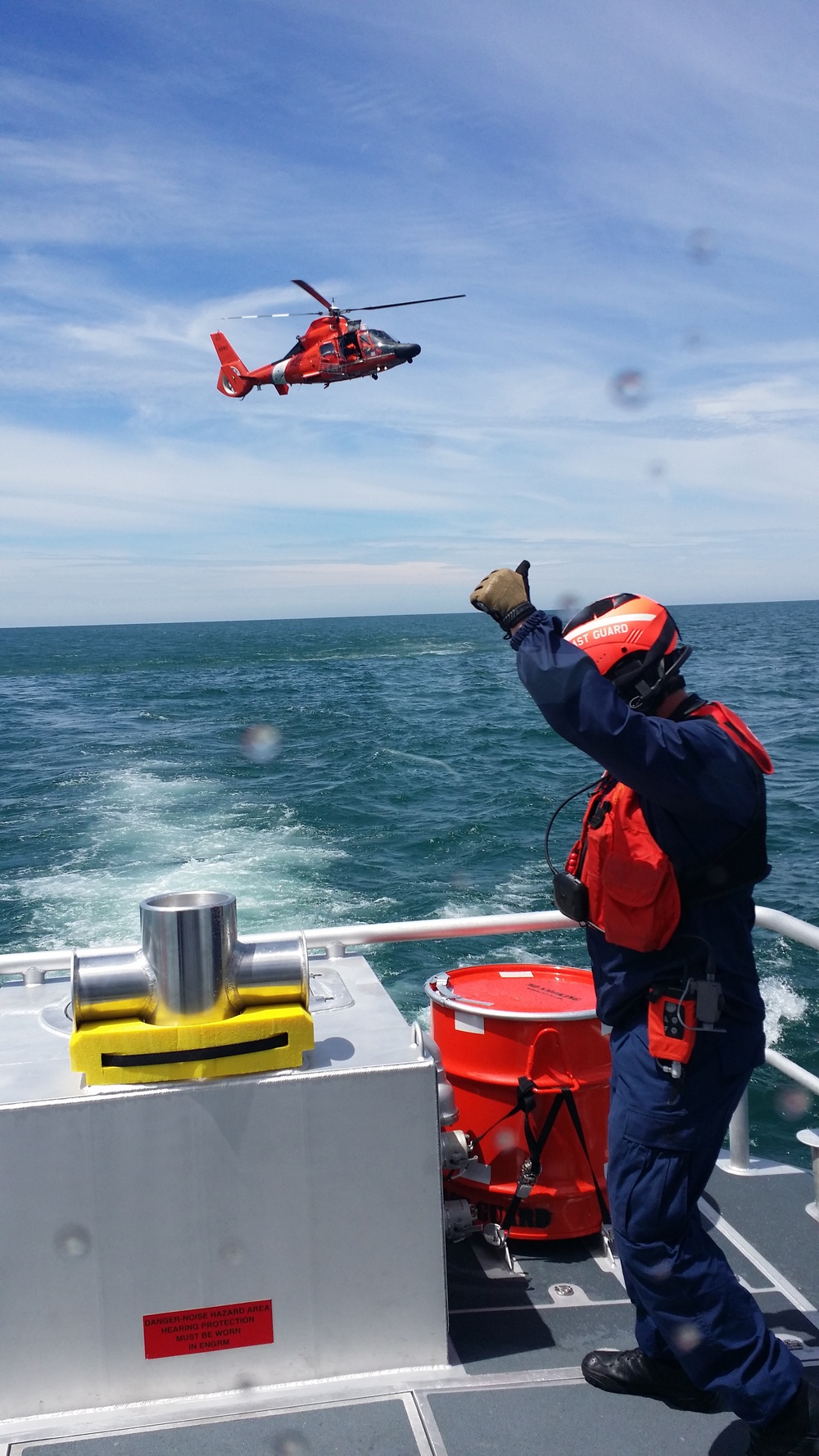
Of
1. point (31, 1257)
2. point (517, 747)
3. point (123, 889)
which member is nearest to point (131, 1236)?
point (31, 1257)

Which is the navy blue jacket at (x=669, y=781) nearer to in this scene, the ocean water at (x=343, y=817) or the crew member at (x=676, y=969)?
the crew member at (x=676, y=969)

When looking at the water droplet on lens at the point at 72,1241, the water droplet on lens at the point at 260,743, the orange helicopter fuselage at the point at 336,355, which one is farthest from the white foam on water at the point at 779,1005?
the orange helicopter fuselage at the point at 336,355

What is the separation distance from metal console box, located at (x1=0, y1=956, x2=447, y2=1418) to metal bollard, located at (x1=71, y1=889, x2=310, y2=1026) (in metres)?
0.18

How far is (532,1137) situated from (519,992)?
474mm

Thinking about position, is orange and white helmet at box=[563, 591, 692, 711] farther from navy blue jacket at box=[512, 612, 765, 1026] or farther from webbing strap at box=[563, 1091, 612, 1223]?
webbing strap at box=[563, 1091, 612, 1223]

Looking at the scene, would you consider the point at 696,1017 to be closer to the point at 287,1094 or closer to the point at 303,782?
the point at 287,1094

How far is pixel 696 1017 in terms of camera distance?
2.34 m

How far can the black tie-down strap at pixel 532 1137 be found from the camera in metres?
3.33

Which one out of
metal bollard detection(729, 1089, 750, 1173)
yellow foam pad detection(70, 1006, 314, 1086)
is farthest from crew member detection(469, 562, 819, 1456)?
metal bollard detection(729, 1089, 750, 1173)

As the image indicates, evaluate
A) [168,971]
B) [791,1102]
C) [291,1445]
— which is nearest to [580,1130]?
[291,1445]

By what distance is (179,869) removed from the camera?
48.7 ft

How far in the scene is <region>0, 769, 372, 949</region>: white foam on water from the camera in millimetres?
12859

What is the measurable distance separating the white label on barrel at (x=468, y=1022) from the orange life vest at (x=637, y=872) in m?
1.07

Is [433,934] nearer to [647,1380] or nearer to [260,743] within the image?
[647,1380]
